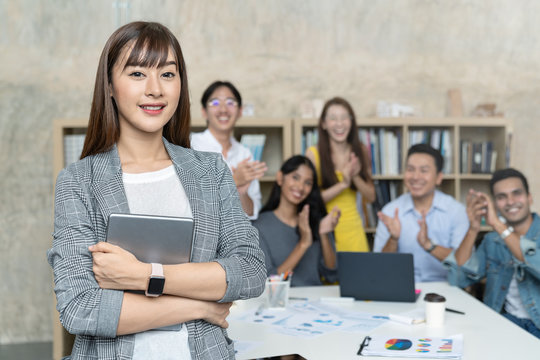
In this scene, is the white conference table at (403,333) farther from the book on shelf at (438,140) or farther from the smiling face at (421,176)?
the book on shelf at (438,140)

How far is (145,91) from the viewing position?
1207 millimetres

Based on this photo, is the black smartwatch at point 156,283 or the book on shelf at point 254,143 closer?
the black smartwatch at point 156,283

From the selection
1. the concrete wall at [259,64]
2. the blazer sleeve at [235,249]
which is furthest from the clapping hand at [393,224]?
the blazer sleeve at [235,249]

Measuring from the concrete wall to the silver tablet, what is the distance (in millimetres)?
3443

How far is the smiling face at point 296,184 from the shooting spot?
3.20 metres

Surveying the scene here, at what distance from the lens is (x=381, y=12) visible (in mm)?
4633

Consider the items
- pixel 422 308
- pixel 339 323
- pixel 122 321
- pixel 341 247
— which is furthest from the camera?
pixel 341 247

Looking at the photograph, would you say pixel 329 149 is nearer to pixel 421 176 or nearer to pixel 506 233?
pixel 421 176

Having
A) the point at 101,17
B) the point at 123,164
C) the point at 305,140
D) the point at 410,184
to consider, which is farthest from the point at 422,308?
the point at 101,17

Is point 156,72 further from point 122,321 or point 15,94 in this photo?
point 15,94

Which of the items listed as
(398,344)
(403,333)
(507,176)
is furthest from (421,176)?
(398,344)

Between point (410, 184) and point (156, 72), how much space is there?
2.41 m

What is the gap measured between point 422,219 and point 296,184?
29.5 inches

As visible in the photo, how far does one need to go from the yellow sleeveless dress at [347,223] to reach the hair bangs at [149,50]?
2.54m
